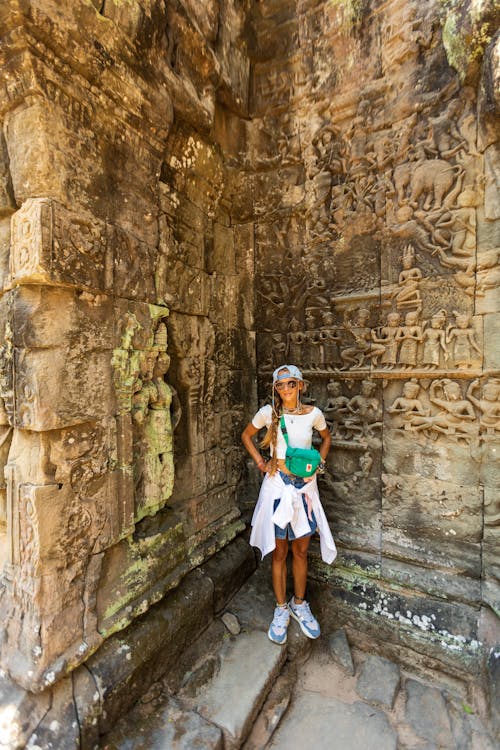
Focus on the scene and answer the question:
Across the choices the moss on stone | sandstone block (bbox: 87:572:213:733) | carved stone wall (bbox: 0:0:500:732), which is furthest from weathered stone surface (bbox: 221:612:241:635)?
the moss on stone

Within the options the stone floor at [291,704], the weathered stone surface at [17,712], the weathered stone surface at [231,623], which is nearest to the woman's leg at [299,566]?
the stone floor at [291,704]

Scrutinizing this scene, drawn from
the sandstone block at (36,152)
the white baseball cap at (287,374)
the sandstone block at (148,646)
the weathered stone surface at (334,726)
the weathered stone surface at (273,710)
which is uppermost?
the sandstone block at (36,152)

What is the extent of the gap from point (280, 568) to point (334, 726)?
→ 41.9 inches

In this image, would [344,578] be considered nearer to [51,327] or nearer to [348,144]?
[51,327]

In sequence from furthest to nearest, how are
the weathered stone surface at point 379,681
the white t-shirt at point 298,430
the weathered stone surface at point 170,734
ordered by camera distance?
1. the white t-shirt at point 298,430
2. the weathered stone surface at point 379,681
3. the weathered stone surface at point 170,734

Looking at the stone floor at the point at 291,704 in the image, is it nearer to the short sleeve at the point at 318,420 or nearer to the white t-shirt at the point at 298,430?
the white t-shirt at the point at 298,430

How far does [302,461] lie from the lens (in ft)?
9.48

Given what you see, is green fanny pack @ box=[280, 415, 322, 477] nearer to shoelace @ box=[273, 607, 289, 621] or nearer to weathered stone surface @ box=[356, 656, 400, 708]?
shoelace @ box=[273, 607, 289, 621]

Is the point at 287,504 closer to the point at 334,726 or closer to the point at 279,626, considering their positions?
the point at 279,626

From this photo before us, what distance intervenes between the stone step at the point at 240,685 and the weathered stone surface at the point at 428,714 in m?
1.02

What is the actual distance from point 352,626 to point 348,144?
471cm

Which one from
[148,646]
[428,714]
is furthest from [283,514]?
[428,714]

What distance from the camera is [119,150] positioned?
2.42m

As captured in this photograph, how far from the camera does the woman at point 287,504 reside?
293 cm
